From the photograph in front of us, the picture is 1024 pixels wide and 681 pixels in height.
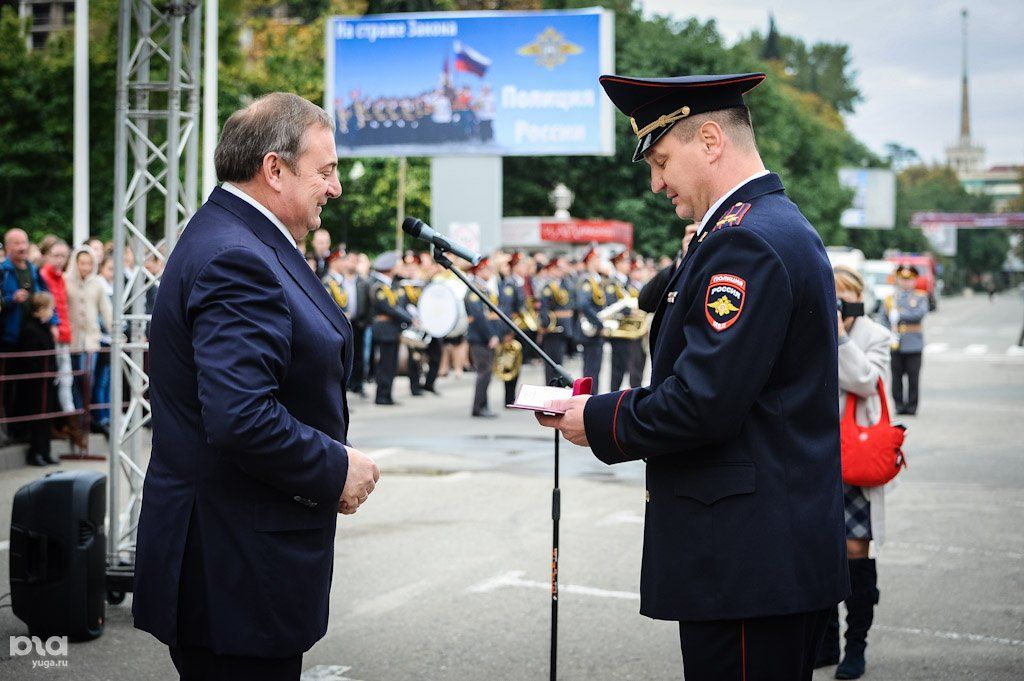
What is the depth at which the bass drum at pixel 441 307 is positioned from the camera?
1848 cm

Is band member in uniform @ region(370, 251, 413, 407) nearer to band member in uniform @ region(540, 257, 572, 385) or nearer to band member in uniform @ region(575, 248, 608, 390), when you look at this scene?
band member in uniform @ region(540, 257, 572, 385)

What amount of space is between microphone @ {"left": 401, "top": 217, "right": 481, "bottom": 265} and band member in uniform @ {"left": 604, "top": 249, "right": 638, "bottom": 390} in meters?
12.5

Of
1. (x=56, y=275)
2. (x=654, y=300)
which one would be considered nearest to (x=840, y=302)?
(x=654, y=300)

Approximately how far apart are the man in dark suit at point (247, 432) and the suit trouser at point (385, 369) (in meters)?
14.7

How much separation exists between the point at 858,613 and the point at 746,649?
9.16 ft

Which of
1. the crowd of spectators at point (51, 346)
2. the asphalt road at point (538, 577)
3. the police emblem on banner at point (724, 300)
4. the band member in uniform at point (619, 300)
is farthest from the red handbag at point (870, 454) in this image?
the band member in uniform at point (619, 300)

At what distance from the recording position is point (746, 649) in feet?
9.97

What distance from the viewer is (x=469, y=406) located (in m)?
17.8

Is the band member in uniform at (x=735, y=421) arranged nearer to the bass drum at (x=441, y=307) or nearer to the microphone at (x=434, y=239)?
the microphone at (x=434, y=239)

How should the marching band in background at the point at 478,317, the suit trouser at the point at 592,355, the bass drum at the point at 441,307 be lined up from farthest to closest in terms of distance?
the bass drum at the point at 441,307 → the suit trouser at the point at 592,355 → the marching band in background at the point at 478,317

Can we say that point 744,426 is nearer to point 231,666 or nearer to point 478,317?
point 231,666

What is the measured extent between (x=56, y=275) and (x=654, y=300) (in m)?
7.20

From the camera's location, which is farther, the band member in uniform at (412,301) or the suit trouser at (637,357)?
the band member in uniform at (412,301)

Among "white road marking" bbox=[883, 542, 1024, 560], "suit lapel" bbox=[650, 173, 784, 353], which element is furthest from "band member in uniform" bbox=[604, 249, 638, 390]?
"suit lapel" bbox=[650, 173, 784, 353]
